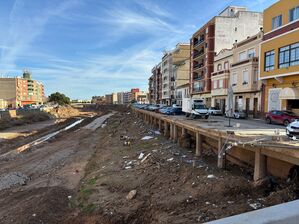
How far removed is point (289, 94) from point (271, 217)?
95.1 ft

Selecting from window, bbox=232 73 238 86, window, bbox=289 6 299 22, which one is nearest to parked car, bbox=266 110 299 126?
window, bbox=289 6 299 22

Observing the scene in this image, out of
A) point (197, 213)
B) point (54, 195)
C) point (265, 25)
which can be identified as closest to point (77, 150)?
point (54, 195)

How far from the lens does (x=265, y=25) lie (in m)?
32.6

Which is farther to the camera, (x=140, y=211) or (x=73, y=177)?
→ (x=73, y=177)

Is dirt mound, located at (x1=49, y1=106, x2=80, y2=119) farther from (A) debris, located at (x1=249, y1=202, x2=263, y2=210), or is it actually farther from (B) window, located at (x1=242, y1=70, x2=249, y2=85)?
(A) debris, located at (x1=249, y1=202, x2=263, y2=210)

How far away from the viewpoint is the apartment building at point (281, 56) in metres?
27.1

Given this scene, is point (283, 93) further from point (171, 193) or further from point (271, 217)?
point (271, 217)

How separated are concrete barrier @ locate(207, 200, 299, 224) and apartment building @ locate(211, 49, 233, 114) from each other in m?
43.2

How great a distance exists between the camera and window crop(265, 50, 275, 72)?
30.7m

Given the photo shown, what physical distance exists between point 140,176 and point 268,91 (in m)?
25.1

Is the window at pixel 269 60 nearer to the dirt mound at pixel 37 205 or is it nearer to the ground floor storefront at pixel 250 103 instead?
the ground floor storefront at pixel 250 103

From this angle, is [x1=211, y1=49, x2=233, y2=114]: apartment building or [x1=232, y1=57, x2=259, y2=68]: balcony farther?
[x1=211, y1=49, x2=233, y2=114]: apartment building

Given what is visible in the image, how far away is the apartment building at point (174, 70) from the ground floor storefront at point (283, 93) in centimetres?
4992

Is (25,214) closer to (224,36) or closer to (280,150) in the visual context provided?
(280,150)
